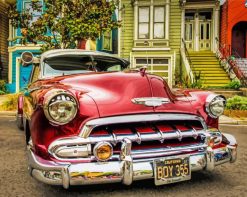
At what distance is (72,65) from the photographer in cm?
456

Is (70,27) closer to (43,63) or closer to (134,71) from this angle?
(43,63)

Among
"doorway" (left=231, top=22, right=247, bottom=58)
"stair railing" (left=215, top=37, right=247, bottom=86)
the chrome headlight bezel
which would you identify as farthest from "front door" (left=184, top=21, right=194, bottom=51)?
the chrome headlight bezel

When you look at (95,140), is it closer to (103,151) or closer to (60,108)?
→ (103,151)

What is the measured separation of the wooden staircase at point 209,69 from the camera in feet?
53.8

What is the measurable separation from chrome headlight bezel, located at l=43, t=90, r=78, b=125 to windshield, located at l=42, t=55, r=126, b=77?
1542 millimetres

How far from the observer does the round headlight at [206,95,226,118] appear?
349 centimetres

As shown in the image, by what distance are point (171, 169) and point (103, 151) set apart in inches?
25.1

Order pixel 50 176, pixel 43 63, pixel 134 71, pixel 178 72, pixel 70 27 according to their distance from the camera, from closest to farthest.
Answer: pixel 50 176 → pixel 134 71 → pixel 43 63 → pixel 70 27 → pixel 178 72

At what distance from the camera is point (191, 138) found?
3.22 meters

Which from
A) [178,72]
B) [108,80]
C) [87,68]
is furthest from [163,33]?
[108,80]

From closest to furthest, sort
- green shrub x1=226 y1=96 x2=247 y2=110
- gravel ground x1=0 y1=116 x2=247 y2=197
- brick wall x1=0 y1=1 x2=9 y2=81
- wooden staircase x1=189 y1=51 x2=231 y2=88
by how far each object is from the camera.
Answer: gravel ground x1=0 y1=116 x2=247 y2=197 → green shrub x1=226 y1=96 x2=247 y2=110 → wooden staircase x1=189 y1=51 x2=231 y2=88 → brick wall x1=0 y1=1 x2=9 y2=81

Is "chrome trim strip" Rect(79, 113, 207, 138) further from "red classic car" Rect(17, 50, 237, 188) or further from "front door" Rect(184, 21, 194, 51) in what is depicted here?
"front door" Rect(184, 21, 194, 51)

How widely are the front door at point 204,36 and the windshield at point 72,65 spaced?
16051mm

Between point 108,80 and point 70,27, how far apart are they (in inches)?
356
